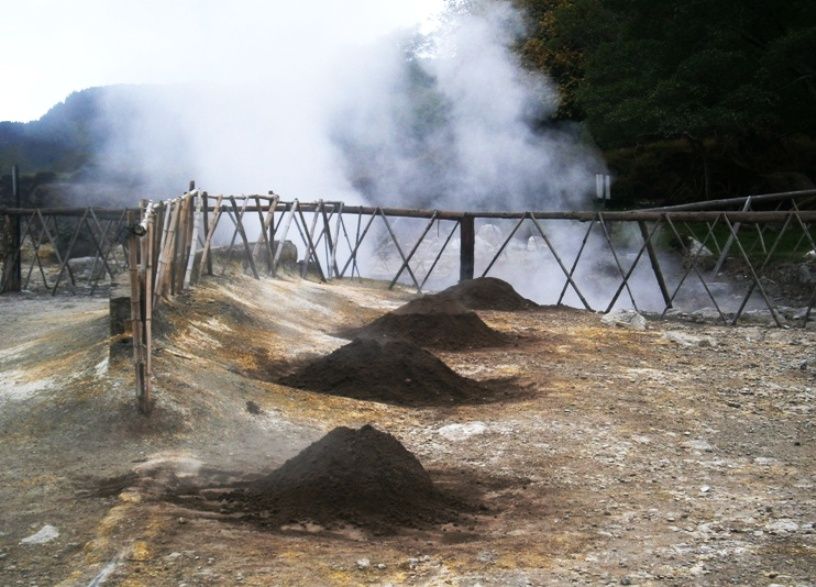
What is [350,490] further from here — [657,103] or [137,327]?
[657,103]

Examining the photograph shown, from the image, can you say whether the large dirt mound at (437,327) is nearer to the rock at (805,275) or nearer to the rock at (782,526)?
the rock at (782,526)

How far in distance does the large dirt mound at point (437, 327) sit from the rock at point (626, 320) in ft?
7.30

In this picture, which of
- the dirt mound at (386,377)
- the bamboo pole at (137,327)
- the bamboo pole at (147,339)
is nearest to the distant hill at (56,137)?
the dirt mound at (386,377)

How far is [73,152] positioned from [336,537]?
1000 inches

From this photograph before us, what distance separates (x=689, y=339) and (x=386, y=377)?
194 inches

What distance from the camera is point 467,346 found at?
12422mm

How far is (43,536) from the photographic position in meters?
5.32

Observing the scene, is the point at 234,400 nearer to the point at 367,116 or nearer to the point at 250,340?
the point at 250,340

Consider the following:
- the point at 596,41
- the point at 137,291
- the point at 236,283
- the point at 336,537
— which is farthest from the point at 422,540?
the point at 596,41

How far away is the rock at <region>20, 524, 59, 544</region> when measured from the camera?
5.25m

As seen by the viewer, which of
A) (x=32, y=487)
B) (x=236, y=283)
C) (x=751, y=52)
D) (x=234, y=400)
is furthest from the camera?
(x=751, y=52)

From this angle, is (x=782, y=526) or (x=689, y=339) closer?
(x=782, y=526)

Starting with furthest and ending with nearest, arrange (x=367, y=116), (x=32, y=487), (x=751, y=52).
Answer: (x=367, y=116)
(x=751, y=52)
(x=32, y=487)

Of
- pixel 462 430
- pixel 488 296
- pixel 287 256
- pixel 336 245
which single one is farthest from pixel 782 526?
pixel 336 245
